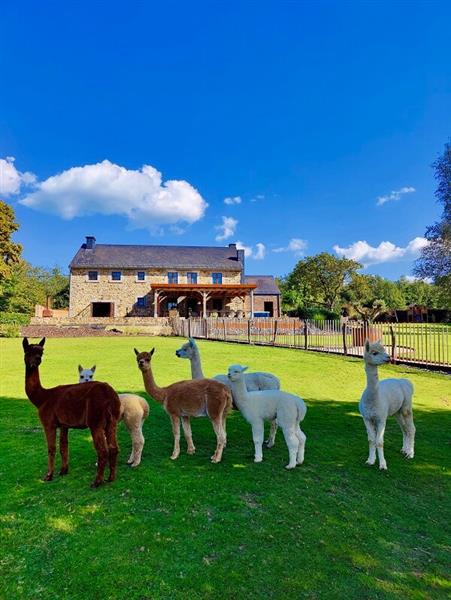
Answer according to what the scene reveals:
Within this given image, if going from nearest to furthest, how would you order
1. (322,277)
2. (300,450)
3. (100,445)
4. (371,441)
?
(100,445), (300,450), (371,441), (322,277)

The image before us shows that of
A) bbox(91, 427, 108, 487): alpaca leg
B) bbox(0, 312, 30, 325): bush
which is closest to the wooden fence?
bbox(91, 427, 108, 487): alpaca leg

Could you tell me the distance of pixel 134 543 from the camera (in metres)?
3.15

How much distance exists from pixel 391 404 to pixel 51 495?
4681 mm

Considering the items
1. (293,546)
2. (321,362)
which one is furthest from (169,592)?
(321,362)

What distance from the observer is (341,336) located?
21906 mm

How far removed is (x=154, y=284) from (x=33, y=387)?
135 feet

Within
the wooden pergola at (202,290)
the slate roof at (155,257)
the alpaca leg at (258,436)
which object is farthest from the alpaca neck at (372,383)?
the slate roof at (155,257)

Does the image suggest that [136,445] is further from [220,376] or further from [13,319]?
[13,319]

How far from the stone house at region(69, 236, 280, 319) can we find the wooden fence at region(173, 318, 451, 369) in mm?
12342

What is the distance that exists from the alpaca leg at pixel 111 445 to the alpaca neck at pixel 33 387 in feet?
3.02

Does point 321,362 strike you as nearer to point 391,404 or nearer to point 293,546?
point 391,404

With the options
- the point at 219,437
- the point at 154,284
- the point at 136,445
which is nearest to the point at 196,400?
the point at 219,437

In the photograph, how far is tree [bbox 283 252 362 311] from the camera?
6069cm

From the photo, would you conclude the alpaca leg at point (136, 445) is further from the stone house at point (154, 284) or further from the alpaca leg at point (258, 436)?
the stone house at point (154, 284)
